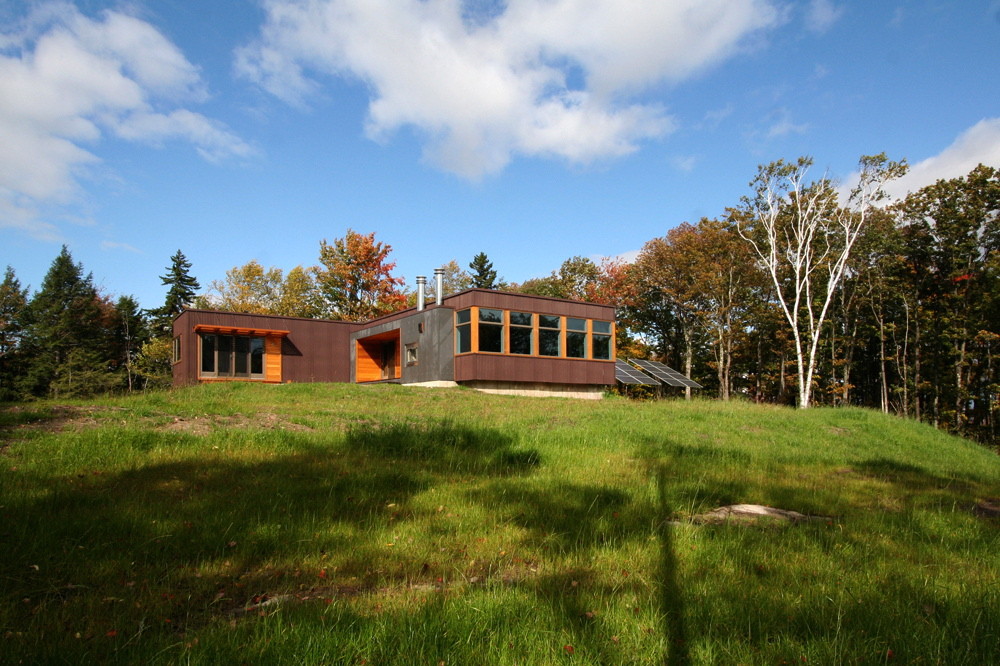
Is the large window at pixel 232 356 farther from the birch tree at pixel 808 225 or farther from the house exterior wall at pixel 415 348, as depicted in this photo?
the birch tree at pixel 808 225

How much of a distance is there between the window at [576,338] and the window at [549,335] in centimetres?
45

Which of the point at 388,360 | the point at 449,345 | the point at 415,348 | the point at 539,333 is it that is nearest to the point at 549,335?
the point at 539,333

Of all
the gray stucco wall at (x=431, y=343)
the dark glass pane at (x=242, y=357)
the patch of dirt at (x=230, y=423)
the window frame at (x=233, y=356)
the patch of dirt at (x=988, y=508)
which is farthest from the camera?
the dark glass pane at (x=242, y=357)

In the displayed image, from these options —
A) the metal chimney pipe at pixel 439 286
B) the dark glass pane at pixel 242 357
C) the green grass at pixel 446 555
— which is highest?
the metal chimney pipe at pixel 439 286

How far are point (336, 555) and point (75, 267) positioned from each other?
48.1 m

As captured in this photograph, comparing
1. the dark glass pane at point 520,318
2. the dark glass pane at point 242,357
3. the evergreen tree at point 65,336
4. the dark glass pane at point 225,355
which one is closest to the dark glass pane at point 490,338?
the dark glass pane at point 520,318

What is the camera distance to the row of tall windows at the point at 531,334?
2122 centimetres

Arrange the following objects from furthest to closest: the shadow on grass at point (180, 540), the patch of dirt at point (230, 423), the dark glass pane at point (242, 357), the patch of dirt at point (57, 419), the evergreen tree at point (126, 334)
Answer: the evergreen tree at point (126, 334), the dark glass pane at point (242, 357), the patch of dirt at point (230, 423), the patch of dirt at point (57, 419), the shadow on grass at point (180, 540)

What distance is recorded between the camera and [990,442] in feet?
91.0

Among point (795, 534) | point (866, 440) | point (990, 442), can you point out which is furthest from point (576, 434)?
point (990, 442)

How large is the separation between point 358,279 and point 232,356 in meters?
15.4

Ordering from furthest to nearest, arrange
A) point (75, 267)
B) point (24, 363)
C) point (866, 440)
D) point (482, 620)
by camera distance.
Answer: point (75, 267) < point (24, 363) < point (866, 440) < point (482, 620)

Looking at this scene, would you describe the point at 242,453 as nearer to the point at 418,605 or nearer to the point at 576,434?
the point at 418,605

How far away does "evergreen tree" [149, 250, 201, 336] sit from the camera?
1704 inches
